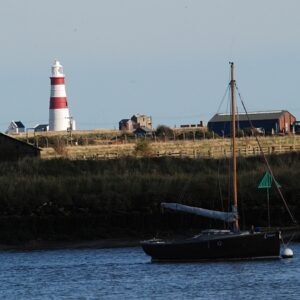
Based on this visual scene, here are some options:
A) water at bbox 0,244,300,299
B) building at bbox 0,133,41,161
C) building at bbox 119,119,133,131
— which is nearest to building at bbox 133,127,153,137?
building at bbox 119,119,133,131

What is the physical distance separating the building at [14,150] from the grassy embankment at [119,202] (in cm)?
1243

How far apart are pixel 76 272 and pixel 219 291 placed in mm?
7436

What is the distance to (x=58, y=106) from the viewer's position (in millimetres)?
108625

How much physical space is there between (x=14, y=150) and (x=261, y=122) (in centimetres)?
3267

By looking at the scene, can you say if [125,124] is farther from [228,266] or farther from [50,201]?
[228,266]

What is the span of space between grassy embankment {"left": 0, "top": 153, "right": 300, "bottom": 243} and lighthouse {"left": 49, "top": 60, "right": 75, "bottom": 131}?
4109cm

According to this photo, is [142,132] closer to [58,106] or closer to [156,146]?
[58,106]

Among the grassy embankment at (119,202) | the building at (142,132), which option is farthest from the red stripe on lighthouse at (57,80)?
the grassy embankment at (119,202)

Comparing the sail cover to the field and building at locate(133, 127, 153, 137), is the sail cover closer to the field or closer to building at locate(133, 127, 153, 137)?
Result: the field

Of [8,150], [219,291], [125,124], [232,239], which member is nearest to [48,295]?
[219,291]

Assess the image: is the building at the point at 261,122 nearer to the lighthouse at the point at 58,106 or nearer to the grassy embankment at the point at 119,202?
the lighthouse at the point at 58,106

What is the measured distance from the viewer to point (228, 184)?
6084cm

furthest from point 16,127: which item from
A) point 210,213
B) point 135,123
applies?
point 210,213

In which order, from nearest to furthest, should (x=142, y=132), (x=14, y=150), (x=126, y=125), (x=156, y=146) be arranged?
(x=14, y=150) < (x=156, y=146) < (x=142, y=132) < (x=126, y=125)
